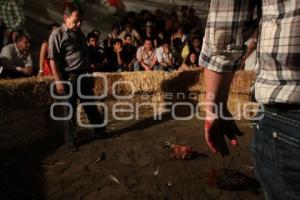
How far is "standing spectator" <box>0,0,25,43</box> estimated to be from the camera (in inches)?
430

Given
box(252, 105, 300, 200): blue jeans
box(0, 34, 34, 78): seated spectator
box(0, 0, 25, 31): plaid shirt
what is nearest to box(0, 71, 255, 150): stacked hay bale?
box(0, 34, 34, 78): seated spectator

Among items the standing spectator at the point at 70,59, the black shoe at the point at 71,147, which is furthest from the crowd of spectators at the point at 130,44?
the black shoe at the point at 71,147

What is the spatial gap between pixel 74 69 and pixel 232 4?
217 inches

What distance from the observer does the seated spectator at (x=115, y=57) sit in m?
11.2

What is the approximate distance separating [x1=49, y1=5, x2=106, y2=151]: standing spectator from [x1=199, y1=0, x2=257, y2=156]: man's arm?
5.17 metres

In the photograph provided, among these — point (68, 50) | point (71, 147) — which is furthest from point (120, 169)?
point (68, 50)

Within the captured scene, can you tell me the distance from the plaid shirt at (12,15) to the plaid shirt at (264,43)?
9804 mm

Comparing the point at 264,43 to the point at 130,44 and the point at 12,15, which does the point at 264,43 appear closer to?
the point at 12,15

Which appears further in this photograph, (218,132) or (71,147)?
(71,147)

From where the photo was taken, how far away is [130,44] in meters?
11.9

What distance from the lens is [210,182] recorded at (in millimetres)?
5449

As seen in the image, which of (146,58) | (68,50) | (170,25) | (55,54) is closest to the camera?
(55,54)

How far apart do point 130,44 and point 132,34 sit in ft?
2.20

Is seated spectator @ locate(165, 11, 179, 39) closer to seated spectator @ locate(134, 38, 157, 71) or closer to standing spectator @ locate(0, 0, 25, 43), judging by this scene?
seated spectator @ locate(134, 38, 157, 71)
